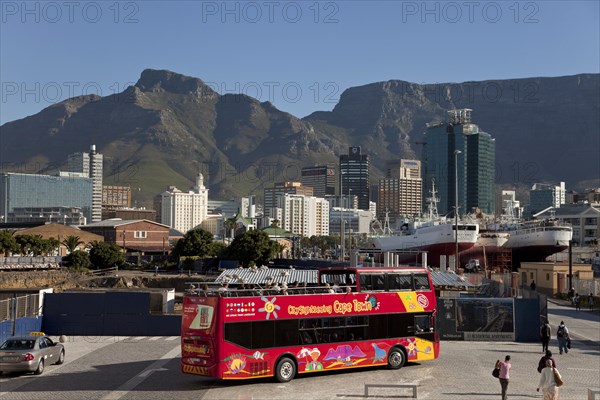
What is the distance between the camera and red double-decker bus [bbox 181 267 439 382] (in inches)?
1031

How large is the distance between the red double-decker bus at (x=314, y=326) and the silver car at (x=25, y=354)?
625 cm

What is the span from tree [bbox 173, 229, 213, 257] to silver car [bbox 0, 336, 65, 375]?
10381 cm

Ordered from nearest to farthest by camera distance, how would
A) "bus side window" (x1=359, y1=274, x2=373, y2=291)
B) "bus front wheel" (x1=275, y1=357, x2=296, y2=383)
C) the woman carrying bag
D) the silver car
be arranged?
the woman carrying bag < "bus front wheel" (x1=275, y1=357, x2=296, y2=383) < the silver car < "bus side window" (x1=359, y1=274, x2=373, y2=291)

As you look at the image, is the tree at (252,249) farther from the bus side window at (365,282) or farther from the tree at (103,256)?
the bus side window at (365,282)

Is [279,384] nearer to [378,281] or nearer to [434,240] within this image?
[378,281]

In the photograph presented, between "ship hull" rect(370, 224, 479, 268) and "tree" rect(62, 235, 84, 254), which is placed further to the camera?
"tree" rect(62, 235, 84, 254)

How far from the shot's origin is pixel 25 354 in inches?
1131

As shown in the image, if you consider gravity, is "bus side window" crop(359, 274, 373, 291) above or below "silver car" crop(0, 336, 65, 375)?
above

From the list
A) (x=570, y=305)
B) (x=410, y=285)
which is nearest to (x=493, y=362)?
(x=410, y=285)

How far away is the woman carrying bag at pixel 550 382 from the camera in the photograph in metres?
21.8

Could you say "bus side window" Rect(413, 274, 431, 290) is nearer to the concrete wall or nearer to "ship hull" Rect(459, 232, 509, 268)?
the concrete wall

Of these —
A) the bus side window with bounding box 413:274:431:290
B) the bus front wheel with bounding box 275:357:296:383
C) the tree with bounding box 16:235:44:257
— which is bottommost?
the bus front wheel with bounding box 275:357:296:383

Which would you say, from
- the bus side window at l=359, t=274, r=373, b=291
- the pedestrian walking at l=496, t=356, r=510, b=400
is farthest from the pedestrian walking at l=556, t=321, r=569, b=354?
the pedestrian walking at l=496, t=356, r=510, b=400

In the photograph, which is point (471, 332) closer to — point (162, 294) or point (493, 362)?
point (493, 362)
